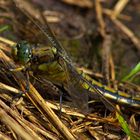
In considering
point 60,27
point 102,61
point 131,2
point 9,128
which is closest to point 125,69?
point 102,61

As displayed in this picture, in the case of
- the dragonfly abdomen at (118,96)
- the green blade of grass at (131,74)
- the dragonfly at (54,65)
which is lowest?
the dragonfly abdomen at (118,96)

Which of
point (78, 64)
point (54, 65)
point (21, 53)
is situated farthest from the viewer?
point (78, 64)

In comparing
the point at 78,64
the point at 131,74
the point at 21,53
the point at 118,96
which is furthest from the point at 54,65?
the point at 131,74

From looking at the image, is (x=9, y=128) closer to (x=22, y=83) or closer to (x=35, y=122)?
(x=35, y=122)

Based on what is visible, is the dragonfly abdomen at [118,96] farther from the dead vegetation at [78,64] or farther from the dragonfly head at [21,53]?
the dragonfly head at [21,53]

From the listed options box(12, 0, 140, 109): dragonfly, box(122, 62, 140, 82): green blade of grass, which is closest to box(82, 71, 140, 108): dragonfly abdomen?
box(12, 0, 140, 109): dragonfly

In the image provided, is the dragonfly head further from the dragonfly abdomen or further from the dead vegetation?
the dragonfly abdomen

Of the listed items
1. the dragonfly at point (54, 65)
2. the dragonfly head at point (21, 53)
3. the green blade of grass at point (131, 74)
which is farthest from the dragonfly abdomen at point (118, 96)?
the dragonfly head at point (21, 53)

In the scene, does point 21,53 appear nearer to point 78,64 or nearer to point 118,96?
point 78,64
